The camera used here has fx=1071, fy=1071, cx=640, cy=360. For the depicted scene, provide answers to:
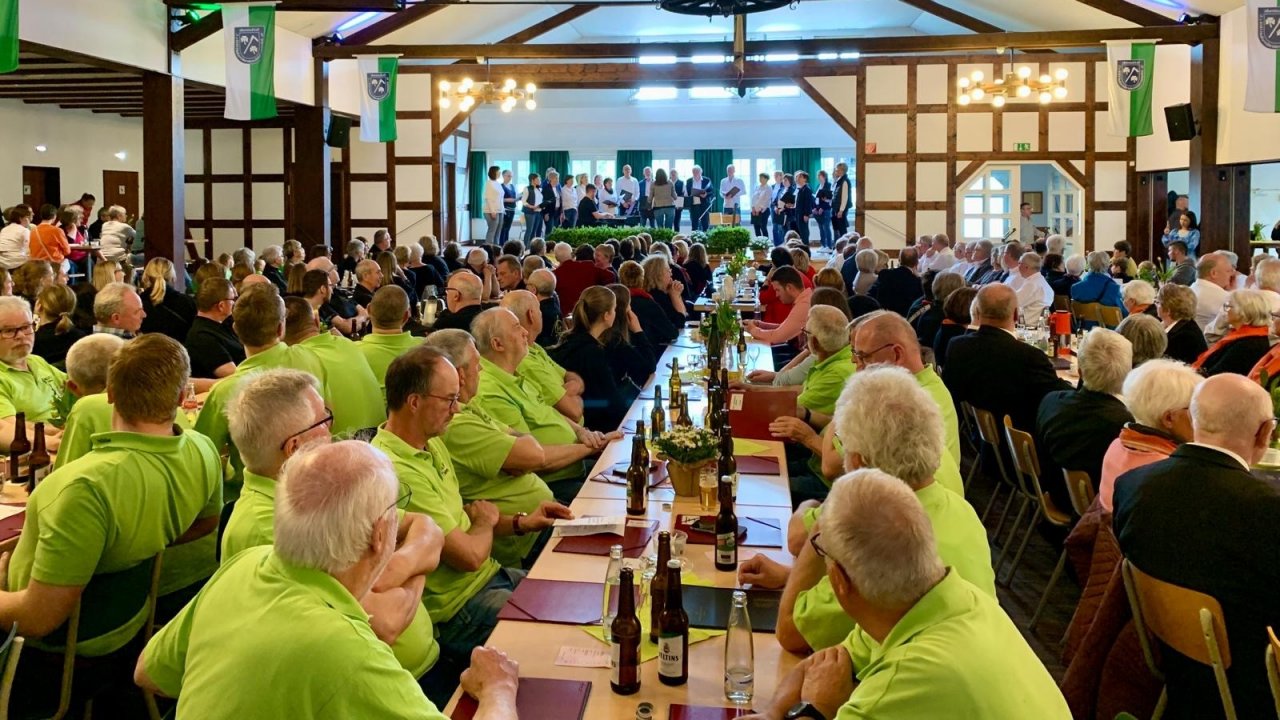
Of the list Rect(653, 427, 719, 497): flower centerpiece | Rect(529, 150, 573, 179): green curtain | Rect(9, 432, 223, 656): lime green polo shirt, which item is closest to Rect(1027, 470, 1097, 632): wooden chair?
Rect(653, 427, 719, 497): flower centerpiece

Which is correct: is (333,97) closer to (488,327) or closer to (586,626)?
(488,327)

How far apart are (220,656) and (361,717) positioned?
26 cm

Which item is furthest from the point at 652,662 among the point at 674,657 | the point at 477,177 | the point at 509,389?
the point at 477,177

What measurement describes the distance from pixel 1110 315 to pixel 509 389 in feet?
20.5

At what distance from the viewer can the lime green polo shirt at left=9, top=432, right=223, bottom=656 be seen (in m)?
2.71

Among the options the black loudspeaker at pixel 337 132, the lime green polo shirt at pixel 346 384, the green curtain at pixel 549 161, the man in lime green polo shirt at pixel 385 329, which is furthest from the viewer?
Result: the green curtain at pixel 549 161

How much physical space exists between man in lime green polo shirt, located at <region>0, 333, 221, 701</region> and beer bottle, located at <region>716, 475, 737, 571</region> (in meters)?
1.51

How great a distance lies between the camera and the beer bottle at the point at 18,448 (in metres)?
3.76

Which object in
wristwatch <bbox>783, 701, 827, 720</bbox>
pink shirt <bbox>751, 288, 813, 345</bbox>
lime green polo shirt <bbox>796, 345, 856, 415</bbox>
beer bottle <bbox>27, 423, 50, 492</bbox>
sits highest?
pink shirt <bbox>751, 288, 813, 345</bbox>

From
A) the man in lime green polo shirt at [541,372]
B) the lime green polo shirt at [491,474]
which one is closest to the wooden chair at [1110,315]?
the man in lime green polo shirt at [541,372]

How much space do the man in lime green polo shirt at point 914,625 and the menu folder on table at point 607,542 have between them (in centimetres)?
114

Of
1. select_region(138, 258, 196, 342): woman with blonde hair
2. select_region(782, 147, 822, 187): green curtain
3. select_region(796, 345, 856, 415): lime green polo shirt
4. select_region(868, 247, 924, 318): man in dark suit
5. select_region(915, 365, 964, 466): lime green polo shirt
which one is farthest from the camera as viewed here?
select_region(782, 147, 822, 187): green curtain

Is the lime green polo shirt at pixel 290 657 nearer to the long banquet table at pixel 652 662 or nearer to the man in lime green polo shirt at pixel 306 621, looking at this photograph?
the man in lime green polo shirt at pixel 306 621

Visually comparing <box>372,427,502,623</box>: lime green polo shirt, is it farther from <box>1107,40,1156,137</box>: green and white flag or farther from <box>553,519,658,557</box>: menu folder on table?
<box>1107,40,1156,137</box>: green and white flag
